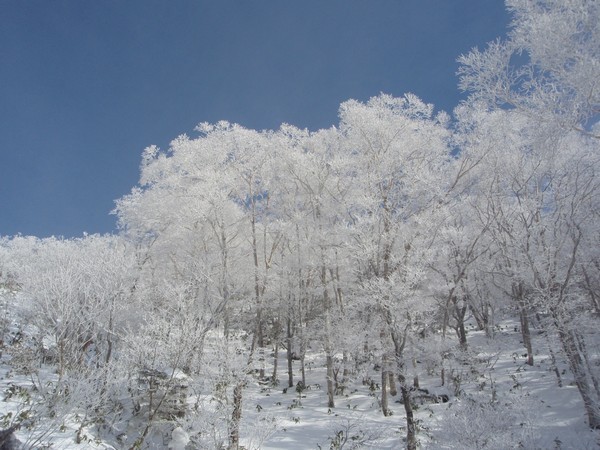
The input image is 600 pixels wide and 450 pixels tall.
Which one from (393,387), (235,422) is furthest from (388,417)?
(235,422)

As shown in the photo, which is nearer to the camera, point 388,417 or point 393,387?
point 388,417

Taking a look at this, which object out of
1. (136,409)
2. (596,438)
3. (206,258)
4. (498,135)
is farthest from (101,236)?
(596,438)

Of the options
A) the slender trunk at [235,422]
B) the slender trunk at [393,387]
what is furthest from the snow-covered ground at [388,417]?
the slender trunk at [235,422]

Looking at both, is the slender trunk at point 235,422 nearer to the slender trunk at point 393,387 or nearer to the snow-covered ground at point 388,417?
the snow-covered ground at point 388,417

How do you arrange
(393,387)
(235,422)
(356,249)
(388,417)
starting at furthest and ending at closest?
1. (393,387)
2. (388,417)
3. (356,249)
4. (235,422)

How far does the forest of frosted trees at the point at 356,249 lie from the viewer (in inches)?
450

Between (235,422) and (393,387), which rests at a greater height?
(393,387)

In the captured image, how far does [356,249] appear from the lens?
1377 centimetres

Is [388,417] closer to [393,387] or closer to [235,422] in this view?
[393,387]

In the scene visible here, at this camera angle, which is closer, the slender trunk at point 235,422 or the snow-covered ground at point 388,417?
the snow-covered ground at point 388,417

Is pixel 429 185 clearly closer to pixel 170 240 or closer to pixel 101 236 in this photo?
pixel 170 240

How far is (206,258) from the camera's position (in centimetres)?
1809

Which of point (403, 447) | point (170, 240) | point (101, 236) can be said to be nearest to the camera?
point (403, 447)

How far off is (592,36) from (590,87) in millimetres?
1153
